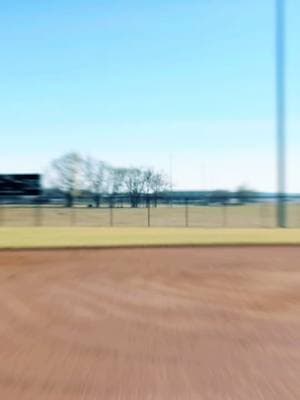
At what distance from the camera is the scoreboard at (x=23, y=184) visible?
111ft

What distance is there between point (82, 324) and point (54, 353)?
1.45 m

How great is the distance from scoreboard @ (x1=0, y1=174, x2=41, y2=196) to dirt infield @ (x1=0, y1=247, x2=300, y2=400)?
68.7 ft

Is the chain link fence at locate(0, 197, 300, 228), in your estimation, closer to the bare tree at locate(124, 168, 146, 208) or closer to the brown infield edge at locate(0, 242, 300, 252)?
the bare tree at locate(124, 168, 146, 208)

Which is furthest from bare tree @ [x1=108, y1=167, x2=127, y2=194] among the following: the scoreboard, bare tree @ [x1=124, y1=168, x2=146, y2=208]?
the scoreboard

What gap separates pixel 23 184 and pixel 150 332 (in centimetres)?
2828

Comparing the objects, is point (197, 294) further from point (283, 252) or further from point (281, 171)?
point (281, 171)

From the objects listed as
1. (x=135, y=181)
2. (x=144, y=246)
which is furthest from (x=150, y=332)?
(x=135, y=181)

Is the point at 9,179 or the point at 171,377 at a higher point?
the point at 9,179

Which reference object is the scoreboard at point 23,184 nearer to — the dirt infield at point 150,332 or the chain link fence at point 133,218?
the chain link fence at point 133,218

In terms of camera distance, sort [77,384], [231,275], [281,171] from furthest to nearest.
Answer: [281,171] < [231,275] < [77,384]

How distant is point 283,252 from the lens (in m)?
17.4

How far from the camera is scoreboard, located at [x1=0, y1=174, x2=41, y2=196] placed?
33906 millimetres

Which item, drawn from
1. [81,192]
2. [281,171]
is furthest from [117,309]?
[81,192]

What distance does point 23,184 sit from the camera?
34.0 m
